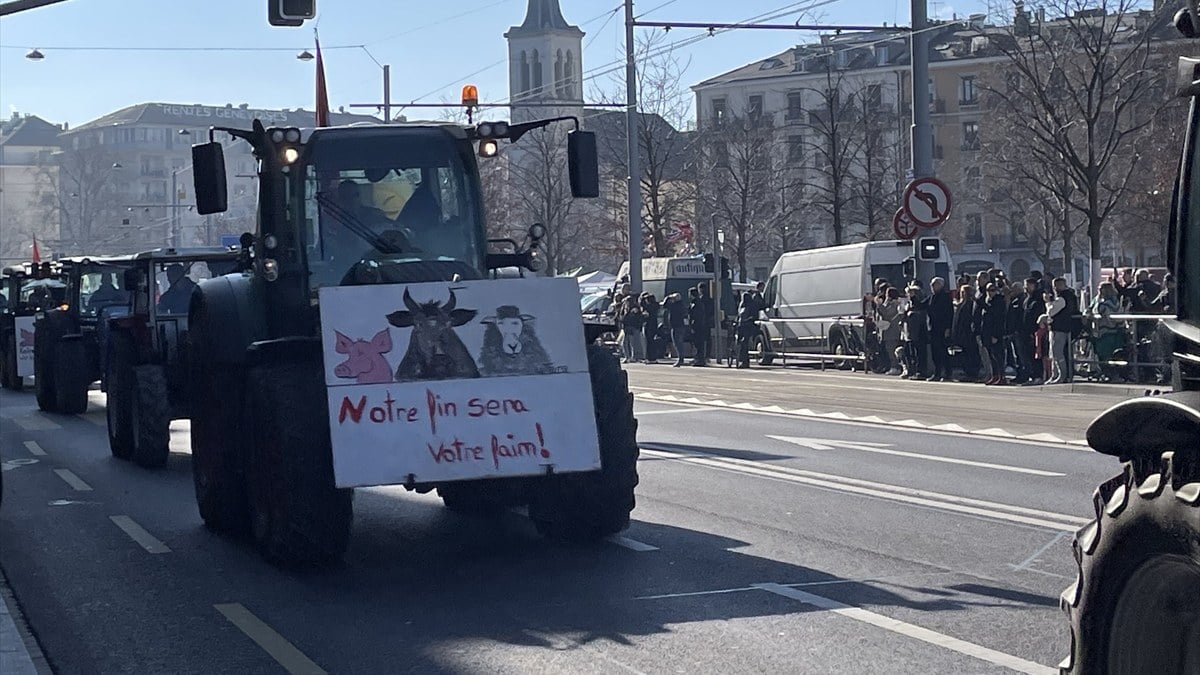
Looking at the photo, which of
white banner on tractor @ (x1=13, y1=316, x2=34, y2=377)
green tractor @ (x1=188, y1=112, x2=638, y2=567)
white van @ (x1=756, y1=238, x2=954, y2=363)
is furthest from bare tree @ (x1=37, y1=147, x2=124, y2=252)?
green tractor @ (x1=188, y1=112, x2=638, y2=567)

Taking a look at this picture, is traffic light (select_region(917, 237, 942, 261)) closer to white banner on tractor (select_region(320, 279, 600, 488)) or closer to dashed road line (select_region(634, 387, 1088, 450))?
dashed road line (select_region(634, 387, 1088, 450))

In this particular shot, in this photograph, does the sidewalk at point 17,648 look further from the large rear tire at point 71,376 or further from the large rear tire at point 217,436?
the large rear tire at point 71,376

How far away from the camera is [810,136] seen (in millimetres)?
94562

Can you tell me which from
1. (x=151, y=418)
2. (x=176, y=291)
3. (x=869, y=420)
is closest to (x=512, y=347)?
(x=151, y=418)

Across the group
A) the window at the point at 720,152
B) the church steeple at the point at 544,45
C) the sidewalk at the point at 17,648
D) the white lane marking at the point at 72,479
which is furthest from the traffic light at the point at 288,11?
the church steeple at the point at 544,45

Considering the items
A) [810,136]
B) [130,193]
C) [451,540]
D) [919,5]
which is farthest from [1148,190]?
[130,193]

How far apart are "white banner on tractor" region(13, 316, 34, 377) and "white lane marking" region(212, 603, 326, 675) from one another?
23.2 meters

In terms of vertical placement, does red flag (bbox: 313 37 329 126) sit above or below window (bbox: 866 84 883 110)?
below

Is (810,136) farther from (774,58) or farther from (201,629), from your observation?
(201,629)

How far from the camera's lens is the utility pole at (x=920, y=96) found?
90.9ft

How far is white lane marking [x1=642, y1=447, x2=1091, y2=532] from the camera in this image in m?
10.9

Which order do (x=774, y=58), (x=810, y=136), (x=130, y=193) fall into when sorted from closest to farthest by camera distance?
(x=810, y=136)
(x=774, y=58)
(x=130, y=193)

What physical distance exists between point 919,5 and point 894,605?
842 inches

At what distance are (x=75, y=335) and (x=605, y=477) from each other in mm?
16037
